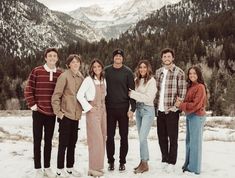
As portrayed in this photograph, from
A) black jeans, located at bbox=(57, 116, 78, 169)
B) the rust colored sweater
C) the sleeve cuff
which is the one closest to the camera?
the sleeve cuff

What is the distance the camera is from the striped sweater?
7.80 metres

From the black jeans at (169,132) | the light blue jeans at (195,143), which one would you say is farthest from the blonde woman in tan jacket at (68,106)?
the light blue jeans at (195,143)

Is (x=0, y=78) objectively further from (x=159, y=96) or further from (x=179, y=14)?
(x=179, y=14)

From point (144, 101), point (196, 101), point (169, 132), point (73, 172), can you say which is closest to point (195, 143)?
point (169, 132)

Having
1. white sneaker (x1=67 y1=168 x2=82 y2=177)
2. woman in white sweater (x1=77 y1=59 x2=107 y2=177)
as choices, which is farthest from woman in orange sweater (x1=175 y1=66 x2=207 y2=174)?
white sneaker (x1=67 y1=168 x2=82 y2=177)

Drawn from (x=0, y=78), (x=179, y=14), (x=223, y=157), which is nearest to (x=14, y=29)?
(x=179, y=14)

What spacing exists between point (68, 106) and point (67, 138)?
57 centimetres

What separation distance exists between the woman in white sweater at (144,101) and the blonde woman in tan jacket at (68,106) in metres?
1.07

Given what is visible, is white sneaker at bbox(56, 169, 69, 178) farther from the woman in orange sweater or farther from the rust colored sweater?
the rust colored sweater

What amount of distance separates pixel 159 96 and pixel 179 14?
188476mm

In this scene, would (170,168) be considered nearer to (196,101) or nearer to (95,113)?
(196,101)

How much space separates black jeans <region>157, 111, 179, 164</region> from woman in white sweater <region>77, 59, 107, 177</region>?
1124 millimetres

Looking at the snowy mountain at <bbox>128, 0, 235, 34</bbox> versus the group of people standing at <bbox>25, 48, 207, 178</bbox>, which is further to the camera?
the snowy mountain at <bbox>128, 0, 235, 34</bbox>

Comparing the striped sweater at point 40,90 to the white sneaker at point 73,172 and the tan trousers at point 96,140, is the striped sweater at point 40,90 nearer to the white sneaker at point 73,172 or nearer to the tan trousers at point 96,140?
the tan trousers at point 96,140
